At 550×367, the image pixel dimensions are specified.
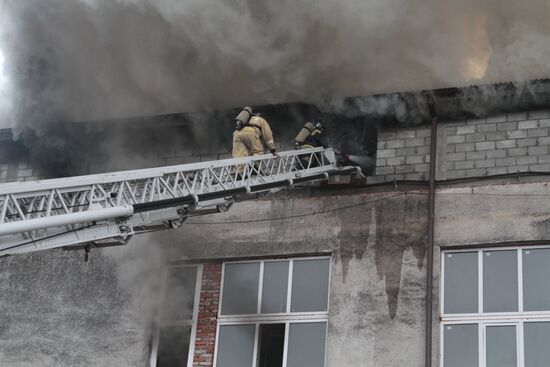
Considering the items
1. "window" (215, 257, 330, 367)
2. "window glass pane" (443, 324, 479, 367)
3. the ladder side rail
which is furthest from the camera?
"window" (215, 257, 330, 367)

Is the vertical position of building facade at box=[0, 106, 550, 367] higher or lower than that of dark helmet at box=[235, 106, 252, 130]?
lower

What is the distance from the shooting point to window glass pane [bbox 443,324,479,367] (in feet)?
41.5

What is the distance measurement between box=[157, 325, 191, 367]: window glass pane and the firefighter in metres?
2.78

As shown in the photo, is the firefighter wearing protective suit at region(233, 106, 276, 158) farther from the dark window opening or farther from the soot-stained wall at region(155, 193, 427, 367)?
the dark window opening

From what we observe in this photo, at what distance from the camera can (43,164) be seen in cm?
1617

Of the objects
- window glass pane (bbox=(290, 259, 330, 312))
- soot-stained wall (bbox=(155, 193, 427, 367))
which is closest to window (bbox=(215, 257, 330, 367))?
window glass pane (bbox=(290, 259, 330, 312))

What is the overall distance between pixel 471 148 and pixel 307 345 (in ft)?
10.3

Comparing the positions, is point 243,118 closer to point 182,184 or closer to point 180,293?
point 182,184

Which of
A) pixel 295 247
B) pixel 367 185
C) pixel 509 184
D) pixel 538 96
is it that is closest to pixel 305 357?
pixel 295 247

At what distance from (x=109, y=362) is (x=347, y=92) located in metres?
4.64

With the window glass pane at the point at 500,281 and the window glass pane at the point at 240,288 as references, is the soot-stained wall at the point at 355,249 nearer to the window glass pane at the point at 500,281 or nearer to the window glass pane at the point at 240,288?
the window glass pane at the point at 240,288

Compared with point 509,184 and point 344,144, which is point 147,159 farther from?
point 509,184

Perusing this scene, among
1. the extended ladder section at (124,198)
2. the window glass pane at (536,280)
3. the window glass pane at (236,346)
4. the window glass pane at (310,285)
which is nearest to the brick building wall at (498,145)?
the window glass pane at (536,280)

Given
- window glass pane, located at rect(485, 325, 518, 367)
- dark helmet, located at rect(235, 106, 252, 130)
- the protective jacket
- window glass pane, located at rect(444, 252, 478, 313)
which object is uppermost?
dark helmet, located at rect(235, 106, 252, 130)
